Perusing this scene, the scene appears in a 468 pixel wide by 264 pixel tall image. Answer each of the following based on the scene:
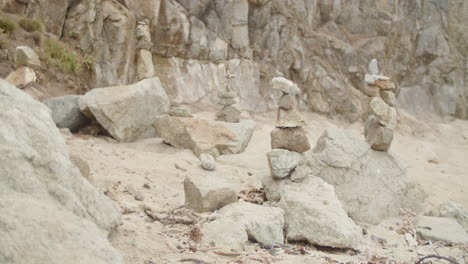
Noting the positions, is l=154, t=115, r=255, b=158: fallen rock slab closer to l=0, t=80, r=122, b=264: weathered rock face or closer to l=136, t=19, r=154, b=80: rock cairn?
l=136, t=19, r=154, b=80: rock cairn

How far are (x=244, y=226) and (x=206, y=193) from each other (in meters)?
0.64

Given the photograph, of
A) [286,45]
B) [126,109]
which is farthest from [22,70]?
[286,45]

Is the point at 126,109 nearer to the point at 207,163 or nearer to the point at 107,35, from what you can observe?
the point at 207,163

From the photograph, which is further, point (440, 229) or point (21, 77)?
point (21, 77)

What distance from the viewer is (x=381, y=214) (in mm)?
6434

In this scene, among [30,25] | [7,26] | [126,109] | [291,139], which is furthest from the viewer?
[30,25]

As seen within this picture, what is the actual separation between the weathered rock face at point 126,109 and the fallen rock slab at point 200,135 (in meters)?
0.40

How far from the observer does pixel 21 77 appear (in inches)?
250

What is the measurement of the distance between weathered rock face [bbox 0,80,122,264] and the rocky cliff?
907cm

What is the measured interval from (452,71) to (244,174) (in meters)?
19.3

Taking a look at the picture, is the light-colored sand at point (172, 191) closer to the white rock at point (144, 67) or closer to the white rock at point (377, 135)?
the white rock at point (377, 135)

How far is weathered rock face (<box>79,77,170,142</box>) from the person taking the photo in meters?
8.45

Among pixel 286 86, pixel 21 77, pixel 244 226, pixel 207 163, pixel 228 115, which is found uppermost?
pixel 286 86

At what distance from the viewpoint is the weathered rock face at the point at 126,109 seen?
845 cm
